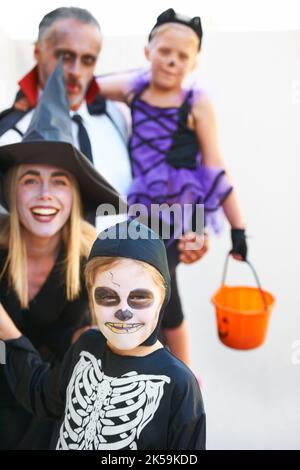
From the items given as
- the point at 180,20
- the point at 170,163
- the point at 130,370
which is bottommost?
the point at 130,370

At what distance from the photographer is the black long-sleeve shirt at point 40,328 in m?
1.47

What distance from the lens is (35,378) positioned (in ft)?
4.66

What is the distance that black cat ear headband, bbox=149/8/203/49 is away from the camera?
134 cm

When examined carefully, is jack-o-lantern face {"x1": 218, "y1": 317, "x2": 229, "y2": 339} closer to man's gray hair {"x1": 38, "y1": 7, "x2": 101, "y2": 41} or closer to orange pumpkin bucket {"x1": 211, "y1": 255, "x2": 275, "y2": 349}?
orange pumpkin bucket {"x1": 211, "y1": 255, "x2": 275, "y2": 349}

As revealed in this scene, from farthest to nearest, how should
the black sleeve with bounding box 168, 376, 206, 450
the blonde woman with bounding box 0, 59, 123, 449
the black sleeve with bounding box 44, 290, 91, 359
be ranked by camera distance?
the black sleeve with bounding box 44, 290, 91, 359 → the blonde woman with bounding box 0, 59, 123, 449 → the black sleeve with bounding box 168, 376, 206, 450

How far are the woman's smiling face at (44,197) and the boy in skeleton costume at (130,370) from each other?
169 mm

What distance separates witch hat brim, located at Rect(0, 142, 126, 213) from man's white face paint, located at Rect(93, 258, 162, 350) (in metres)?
0.23

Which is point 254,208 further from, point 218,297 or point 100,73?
point 100,73

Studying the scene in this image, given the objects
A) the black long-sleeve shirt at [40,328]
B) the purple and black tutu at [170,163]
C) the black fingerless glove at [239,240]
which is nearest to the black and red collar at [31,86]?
the purple and black tutu at [170,163]

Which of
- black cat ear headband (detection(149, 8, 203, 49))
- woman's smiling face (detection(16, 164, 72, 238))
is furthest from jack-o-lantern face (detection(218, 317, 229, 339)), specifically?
black cat ear headband (detection(149, 8, 203, 49))

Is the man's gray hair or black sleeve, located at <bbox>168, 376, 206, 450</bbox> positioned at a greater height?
the man's gray hair

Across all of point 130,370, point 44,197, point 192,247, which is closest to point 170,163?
point 192,247

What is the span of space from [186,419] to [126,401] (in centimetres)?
17

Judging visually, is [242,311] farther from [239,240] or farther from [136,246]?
[136,246]
